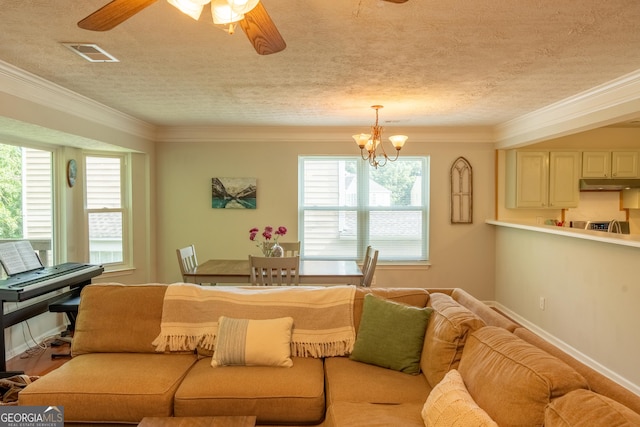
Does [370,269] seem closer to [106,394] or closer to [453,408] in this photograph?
[453,408]

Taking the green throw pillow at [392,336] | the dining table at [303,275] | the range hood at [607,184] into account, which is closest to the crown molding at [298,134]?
the range hood at [607,184]

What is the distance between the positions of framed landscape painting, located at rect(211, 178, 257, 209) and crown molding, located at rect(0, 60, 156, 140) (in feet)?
3.72

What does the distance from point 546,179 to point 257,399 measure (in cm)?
443

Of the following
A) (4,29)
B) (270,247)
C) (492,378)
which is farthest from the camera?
(270,247)

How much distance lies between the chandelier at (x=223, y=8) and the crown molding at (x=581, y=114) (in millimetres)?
2859

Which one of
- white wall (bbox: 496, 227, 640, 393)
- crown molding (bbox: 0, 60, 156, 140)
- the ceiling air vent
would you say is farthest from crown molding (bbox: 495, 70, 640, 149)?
crown molding (bbox: 0, 60, 156, 140)

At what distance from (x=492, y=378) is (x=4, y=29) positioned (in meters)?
2.91

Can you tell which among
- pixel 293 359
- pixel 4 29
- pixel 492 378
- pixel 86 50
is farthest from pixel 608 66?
pixel 4 29

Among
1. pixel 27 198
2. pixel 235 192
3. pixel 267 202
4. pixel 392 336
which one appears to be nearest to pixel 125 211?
pixel 27 198

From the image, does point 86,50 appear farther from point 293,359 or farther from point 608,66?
point 608,66

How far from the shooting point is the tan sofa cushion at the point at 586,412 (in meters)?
1.14

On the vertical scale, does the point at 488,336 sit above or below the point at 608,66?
below

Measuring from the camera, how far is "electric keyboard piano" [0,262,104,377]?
290cm

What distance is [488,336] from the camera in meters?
1.86
